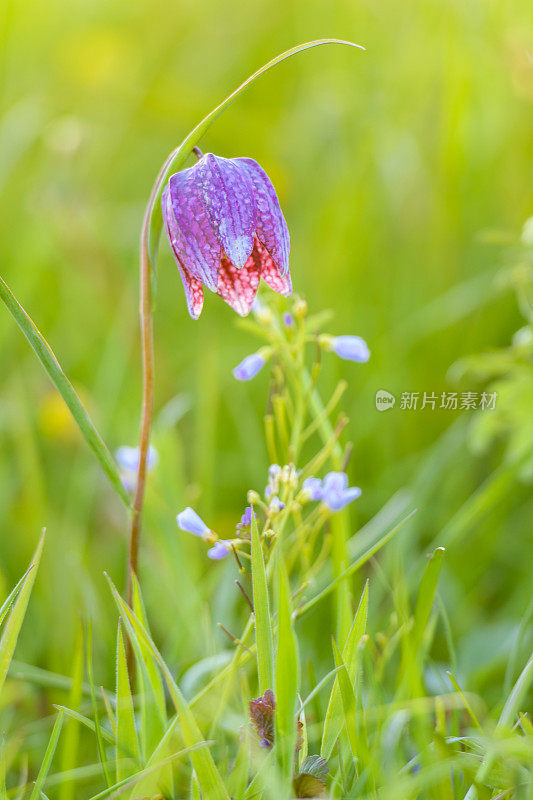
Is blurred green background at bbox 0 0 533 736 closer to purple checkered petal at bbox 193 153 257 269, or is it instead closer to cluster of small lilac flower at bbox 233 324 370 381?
cluster of small lilac flower at bbox 233 324 370 381

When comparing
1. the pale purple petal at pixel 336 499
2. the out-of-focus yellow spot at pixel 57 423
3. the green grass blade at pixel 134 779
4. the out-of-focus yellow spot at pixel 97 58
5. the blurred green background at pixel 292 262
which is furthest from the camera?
the out-of-focus yellow spot at pixel 97 58

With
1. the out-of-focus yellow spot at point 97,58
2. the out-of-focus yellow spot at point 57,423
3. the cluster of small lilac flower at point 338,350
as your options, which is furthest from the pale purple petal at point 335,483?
the out-of-focus yellow spot at point 97,58

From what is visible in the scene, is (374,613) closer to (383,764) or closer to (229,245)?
(383,764)

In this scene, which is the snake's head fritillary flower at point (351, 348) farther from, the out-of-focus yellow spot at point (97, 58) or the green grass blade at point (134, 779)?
the out-of-focus yellow spot at point (97, 58)

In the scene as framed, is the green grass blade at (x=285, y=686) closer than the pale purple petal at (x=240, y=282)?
Yes

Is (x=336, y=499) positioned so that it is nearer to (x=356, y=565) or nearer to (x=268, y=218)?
(x=356, y=565)
